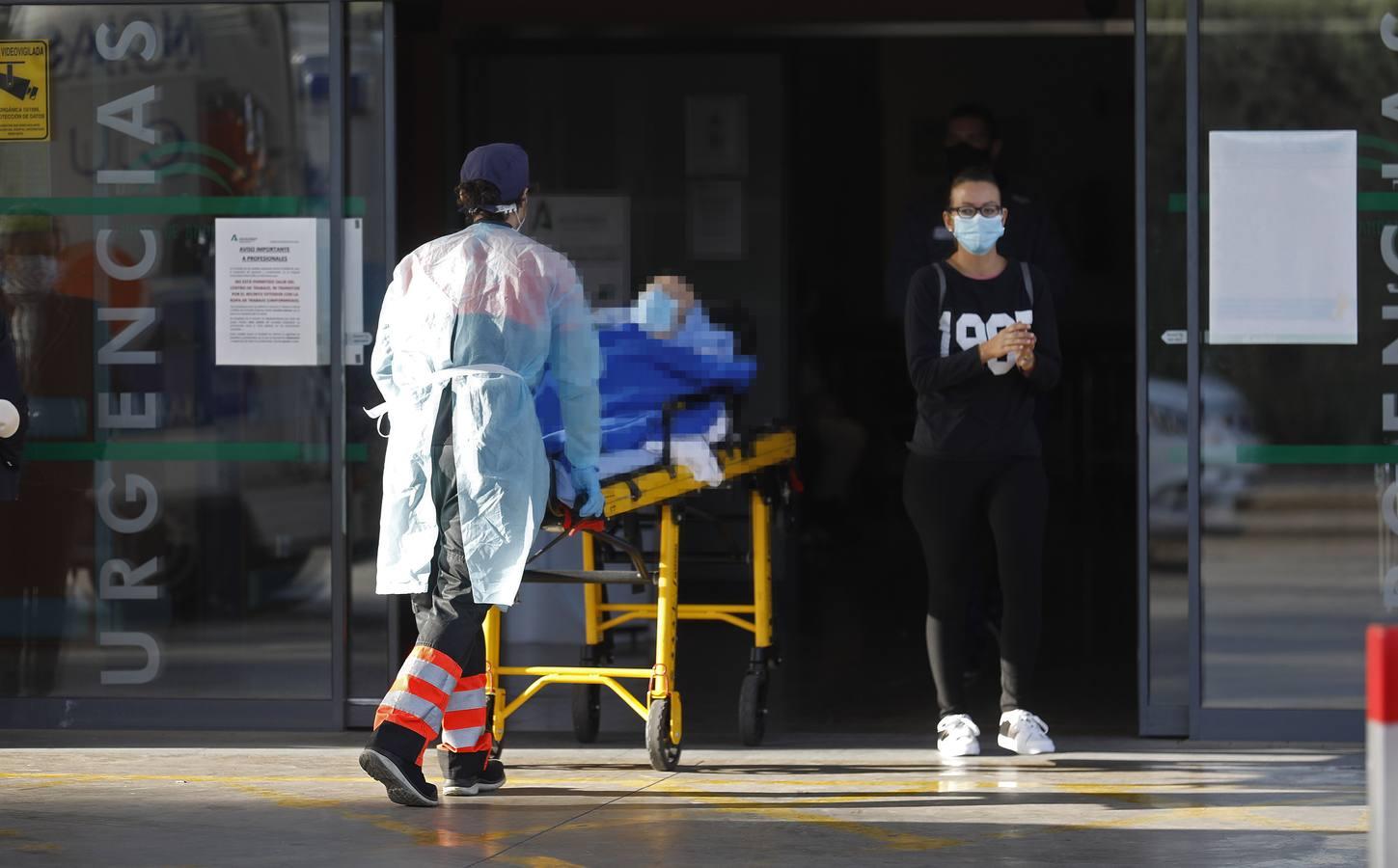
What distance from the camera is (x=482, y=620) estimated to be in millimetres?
6117

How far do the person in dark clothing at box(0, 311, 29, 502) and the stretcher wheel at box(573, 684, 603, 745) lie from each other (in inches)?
76.6

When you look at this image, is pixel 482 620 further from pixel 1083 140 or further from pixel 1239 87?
pixel 1083 140

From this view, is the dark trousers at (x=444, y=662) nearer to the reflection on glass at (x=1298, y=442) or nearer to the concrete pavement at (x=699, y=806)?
the concrete pavement at (x=699, y=806)

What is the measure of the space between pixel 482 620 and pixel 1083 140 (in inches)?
614

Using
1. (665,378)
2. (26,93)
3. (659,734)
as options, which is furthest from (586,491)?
(26,93)

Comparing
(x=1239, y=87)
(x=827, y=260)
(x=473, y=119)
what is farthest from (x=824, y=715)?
(x=827, y=260)

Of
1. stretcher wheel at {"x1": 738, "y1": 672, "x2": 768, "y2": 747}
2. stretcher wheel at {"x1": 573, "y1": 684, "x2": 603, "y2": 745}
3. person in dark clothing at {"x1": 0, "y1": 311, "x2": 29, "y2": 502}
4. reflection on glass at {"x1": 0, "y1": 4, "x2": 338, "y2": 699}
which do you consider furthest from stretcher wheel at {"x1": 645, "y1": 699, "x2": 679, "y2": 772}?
person in dark clothing at {"x1": 0, "y1": 311, "x2": 29, "y2": 502}

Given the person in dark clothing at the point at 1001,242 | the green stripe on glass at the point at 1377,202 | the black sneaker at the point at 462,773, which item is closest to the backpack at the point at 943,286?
the person in dark clothing at the point at 1001,242

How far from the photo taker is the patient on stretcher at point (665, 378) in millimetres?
6637

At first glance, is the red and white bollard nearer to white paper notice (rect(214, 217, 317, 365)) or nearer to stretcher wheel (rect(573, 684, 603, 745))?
stretcher wheel (rect(573, 684, 603, 745))

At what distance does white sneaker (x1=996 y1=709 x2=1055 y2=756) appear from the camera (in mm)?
6918

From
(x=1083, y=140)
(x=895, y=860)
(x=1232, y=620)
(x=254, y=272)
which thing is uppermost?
(x=1083, y=140)

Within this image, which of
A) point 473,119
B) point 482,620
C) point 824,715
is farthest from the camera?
point 473,119

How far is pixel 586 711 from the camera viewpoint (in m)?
7.18
